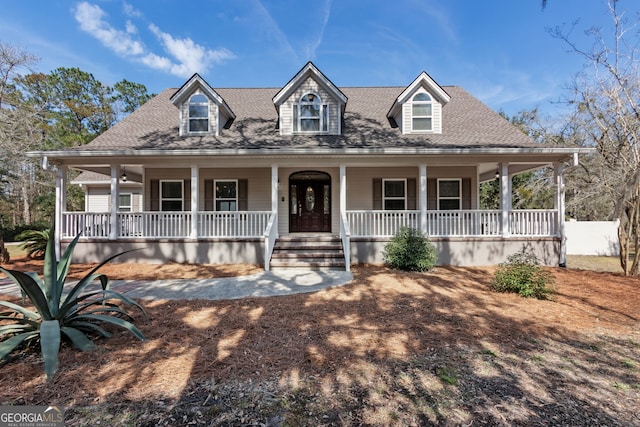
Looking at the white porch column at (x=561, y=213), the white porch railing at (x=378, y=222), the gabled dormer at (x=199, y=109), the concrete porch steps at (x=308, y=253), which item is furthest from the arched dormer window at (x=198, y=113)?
the white porch column at (x=561, y=213)

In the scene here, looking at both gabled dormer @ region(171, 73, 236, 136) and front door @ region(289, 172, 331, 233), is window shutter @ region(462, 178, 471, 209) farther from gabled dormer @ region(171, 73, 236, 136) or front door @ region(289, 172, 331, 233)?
gabled dormer @ region(171, 73, 236, 136)

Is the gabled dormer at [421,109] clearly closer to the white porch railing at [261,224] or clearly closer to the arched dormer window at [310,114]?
the arched dormer window at [310,114]

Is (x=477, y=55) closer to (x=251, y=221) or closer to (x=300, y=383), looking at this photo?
(x=251, y=221)

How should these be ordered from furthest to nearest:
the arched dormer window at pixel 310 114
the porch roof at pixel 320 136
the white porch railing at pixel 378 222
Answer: the arched dormer window at pixel 310 114 < the white porch railing at pixel 378 222 < the porch roof at pixel 320 136

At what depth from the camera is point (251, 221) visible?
32.3ft

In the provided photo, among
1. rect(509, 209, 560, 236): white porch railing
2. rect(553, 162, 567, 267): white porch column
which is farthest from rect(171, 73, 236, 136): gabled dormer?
rect(553, 162, 567, 267): white porch column

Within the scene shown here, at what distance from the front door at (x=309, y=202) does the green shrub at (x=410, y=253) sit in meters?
3.62

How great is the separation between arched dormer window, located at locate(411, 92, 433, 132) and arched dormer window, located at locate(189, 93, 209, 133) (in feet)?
24.5

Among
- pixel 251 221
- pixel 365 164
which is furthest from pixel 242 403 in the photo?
pixel 365 164

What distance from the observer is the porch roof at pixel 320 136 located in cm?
908

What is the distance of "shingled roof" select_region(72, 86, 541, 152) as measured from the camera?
9.69 m

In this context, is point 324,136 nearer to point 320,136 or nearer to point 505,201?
point 320,136

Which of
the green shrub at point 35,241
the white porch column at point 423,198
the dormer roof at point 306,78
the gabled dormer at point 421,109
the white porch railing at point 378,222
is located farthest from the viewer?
the green shrub at point 35,241

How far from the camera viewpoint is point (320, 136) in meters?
10.6
